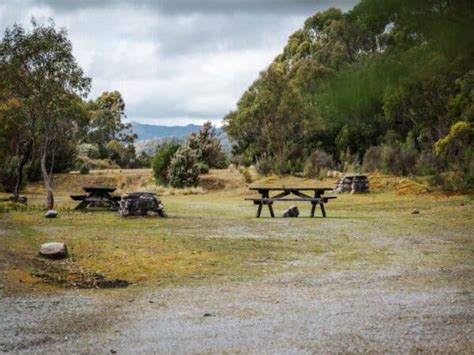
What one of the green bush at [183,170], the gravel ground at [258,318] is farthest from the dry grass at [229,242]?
the green bush at [183,170]

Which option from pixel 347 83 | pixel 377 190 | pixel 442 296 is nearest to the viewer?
pixel 347 83

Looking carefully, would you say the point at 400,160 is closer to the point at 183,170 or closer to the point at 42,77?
the point at 183,170

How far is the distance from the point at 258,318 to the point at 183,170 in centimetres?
2645

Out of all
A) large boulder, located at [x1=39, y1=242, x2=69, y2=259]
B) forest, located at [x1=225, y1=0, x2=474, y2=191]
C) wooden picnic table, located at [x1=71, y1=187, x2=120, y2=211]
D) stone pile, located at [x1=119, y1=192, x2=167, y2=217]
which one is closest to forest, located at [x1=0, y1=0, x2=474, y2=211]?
forest, located at [x1=225, y1=0, x2=474, y2=191]

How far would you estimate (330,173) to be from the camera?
31.0 m

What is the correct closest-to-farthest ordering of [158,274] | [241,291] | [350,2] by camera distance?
[350,2], [241,291], [158,274]

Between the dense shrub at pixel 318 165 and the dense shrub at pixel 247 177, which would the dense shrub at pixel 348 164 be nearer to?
Answer: the dense shrub at pixel 318 165

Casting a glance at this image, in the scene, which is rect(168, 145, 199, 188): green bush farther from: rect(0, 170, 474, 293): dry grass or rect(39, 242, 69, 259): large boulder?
rect(39, 242, 69, 259): large boulder

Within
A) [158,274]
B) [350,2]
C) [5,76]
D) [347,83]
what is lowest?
[158,274]

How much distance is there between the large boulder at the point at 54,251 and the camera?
28.5ft

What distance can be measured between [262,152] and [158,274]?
1256 inches

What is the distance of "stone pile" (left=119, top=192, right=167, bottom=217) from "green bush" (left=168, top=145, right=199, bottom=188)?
16.0 meters

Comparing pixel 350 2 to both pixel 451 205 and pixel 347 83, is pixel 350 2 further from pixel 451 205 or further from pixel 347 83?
pixel 451 205

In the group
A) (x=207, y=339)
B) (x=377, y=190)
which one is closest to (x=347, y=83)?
(x=207, y=339)
